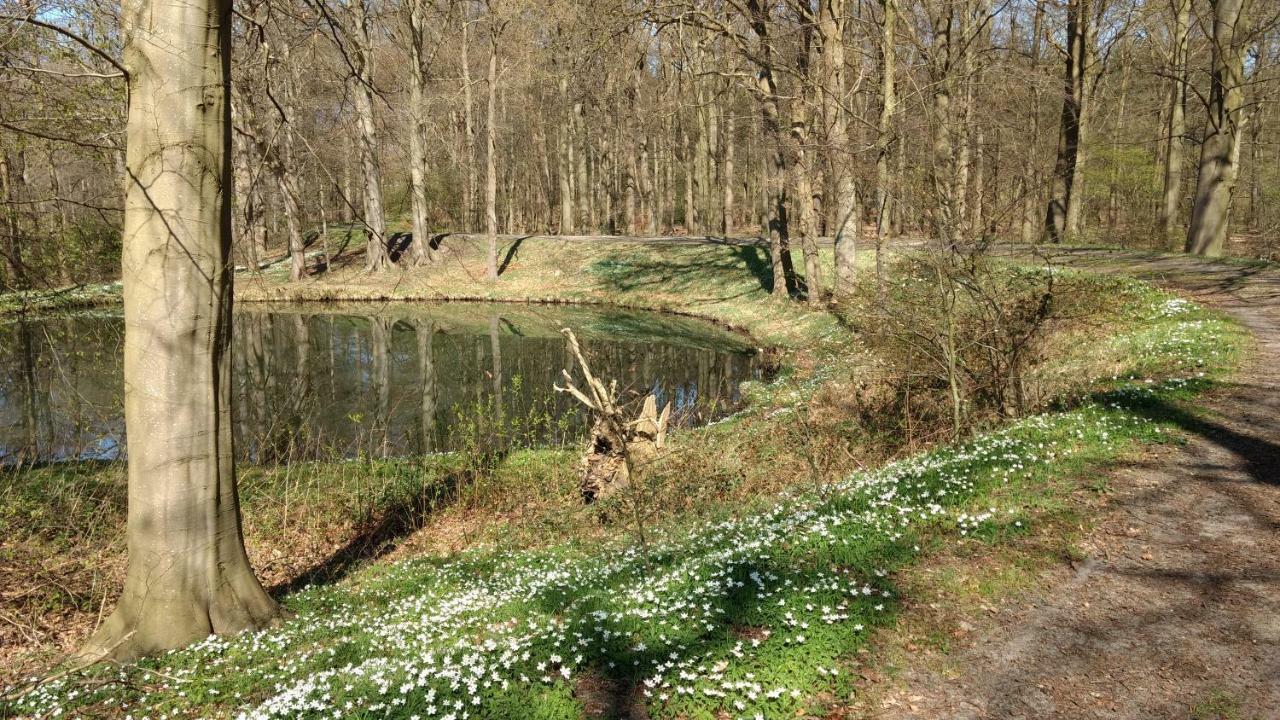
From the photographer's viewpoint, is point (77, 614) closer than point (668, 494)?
Yes

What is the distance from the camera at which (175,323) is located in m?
6.15

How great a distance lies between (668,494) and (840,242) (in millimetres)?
16048

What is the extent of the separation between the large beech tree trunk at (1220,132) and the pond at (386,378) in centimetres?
1520

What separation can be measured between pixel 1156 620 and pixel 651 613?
417 centimetres

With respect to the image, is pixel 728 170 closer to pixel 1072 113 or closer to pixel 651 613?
pixel 1072 113

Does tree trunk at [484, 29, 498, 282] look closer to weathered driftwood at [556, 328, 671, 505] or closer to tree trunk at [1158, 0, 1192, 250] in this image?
weathered driftwood at [556, 328, 671, 505]

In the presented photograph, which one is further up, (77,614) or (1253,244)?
(1253,244)

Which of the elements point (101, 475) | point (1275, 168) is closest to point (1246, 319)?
point (101, 475)

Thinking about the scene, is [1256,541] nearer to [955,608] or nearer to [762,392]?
[955,608]

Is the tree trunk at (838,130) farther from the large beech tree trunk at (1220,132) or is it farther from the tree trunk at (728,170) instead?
the tree trunk at (728,170)

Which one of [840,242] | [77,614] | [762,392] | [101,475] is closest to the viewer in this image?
[77,614]

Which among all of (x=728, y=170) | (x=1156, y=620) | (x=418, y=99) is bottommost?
(x=1156, y=620)

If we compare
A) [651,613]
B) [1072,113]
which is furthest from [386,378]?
[1072,113]

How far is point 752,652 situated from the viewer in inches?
A: 215
